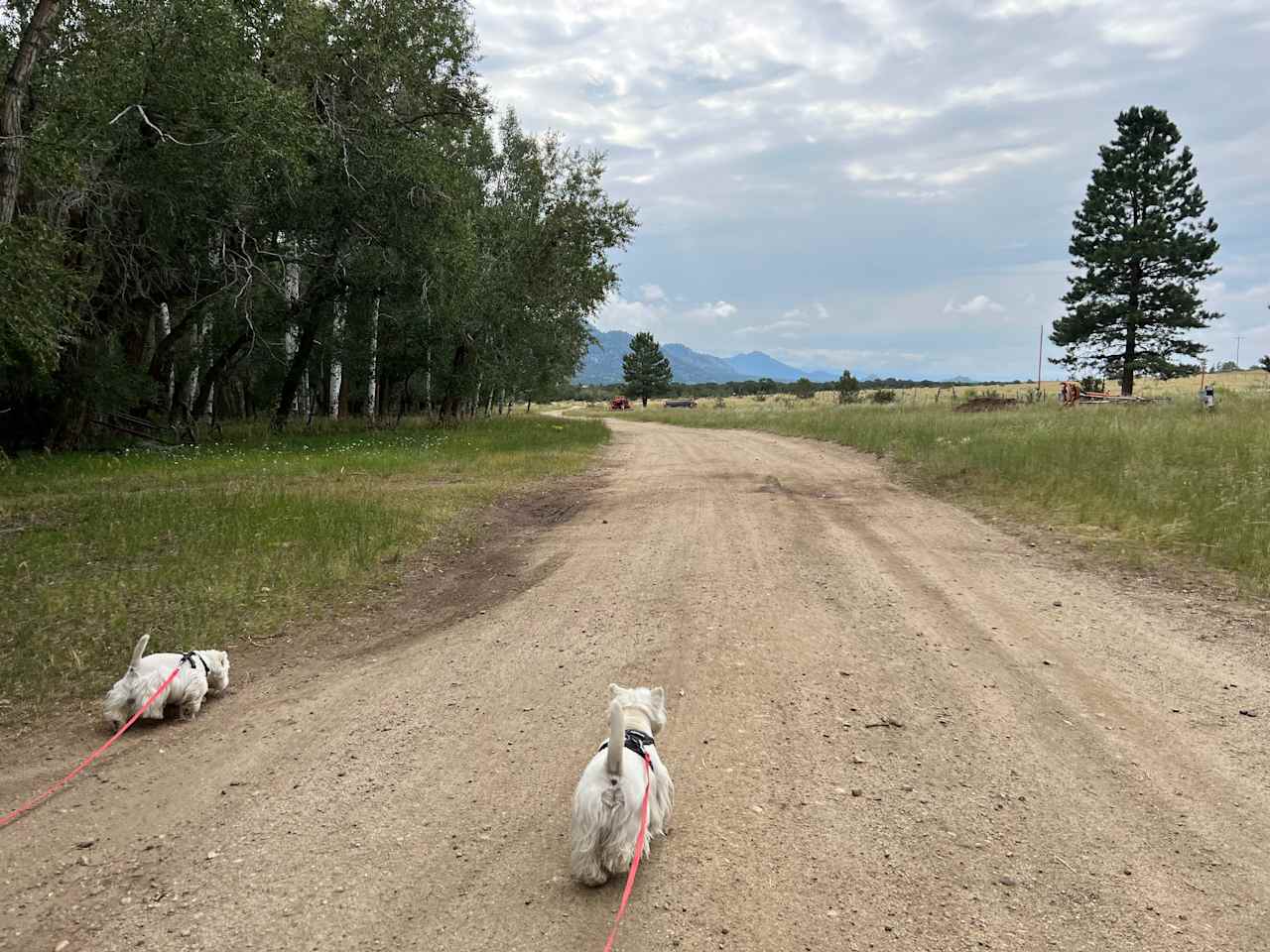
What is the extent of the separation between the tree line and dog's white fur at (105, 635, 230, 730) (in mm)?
6104

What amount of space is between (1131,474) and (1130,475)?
49mm

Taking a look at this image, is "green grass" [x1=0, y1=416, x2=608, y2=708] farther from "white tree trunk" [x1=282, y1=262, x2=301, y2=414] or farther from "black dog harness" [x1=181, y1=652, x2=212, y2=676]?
"white tree trunk" [x1=282, y1=262, x2=301, y2=414]

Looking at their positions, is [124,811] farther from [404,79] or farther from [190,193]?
[404,79]

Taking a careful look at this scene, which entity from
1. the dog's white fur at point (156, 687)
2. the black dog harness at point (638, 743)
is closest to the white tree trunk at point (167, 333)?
the dog's white fur at point (156, 687)

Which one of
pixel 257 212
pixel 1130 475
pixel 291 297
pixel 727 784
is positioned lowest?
pixel 727 784

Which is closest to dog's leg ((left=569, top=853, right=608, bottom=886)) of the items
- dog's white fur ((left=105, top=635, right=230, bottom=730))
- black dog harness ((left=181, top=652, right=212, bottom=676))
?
dog's white fur ((left=105, top=635, right=230, bottom=730))

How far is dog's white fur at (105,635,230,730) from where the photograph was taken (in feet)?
14.5

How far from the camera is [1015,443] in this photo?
553 inches

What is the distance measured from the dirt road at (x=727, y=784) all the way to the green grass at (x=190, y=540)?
923 millimetres

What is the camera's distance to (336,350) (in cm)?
2630

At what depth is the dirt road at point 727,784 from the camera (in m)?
2.77

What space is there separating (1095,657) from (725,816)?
11.3 ft

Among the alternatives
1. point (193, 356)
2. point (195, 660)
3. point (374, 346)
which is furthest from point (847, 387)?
point (195, 660)

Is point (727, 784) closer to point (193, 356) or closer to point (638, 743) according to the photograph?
point (638, 743)
